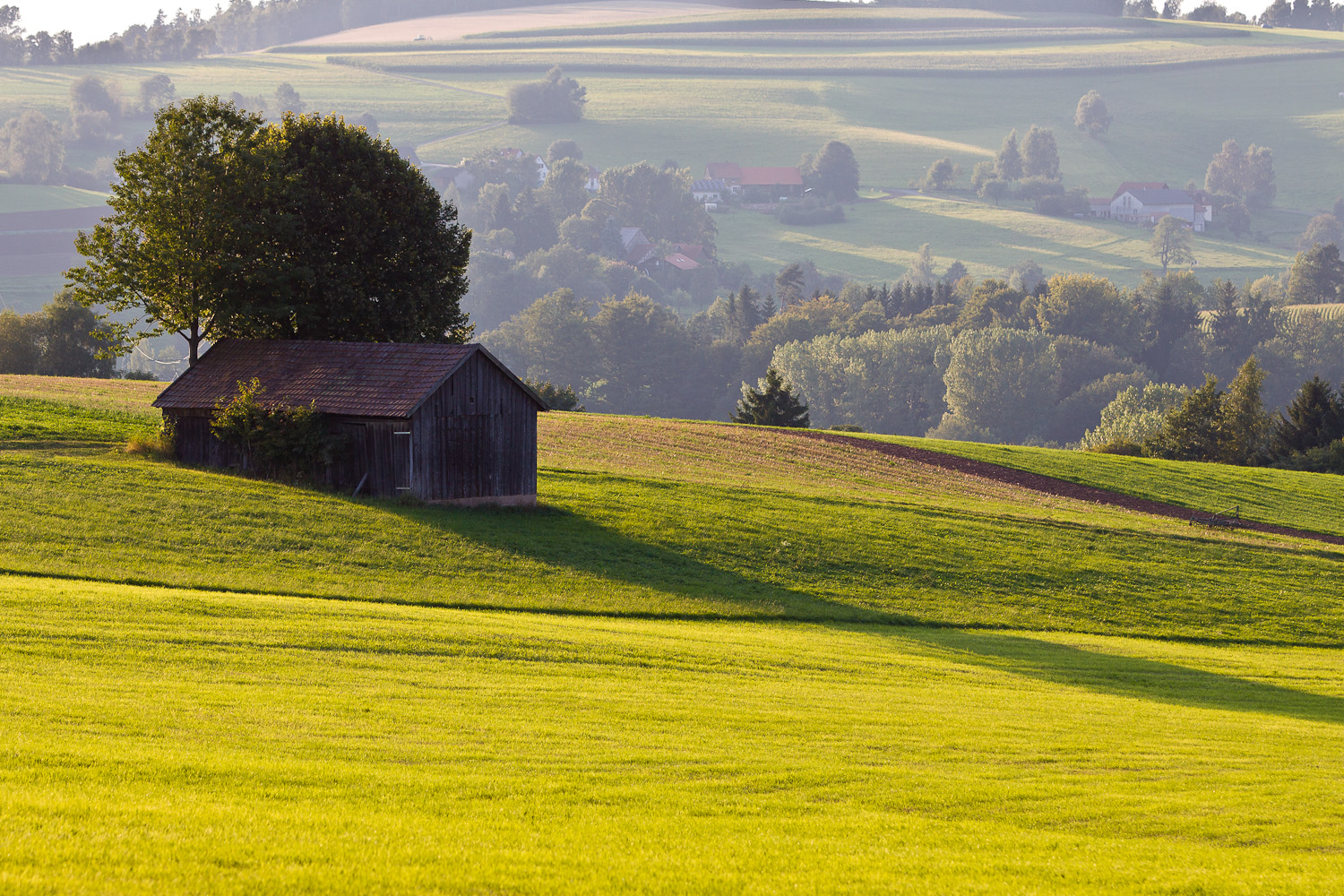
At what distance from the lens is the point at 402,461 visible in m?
35.1

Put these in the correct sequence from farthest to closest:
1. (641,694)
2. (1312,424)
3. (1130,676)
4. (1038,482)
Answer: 1. (1312,424)
2. (1038,482)
3. (1130,676)
4. (641,694)

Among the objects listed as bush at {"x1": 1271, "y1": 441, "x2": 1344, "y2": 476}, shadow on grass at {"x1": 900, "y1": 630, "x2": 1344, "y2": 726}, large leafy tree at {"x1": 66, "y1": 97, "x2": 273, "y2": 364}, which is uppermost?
large leafy tree at {"x1": 66, "y1": 97, "x2": 273, "y2": 364}

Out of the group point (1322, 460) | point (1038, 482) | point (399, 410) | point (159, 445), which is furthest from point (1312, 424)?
point (159, 445)

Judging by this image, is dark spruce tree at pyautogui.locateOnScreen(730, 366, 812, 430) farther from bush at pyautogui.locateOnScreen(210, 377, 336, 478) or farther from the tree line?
the tree line

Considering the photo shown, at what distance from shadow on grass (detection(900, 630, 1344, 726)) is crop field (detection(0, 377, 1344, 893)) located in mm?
156

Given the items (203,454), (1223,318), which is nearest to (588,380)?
(1223,318)

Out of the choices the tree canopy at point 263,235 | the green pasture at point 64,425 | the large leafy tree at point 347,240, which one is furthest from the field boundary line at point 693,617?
the large leafy tree at point 347,240

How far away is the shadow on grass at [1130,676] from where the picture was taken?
22.1 metres

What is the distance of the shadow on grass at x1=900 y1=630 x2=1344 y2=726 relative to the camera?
22.1 metres

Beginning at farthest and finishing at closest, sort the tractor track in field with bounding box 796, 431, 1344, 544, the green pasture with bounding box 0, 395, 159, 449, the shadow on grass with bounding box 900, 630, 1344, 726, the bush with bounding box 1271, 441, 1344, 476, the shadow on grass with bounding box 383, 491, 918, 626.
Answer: the bush with bounding box 1271, 441, 1344, 476, the tractor track in field with bounding box 796, 431, 1344, 544, the green pasture with bounding box 0, 395, 159, 449, the shadow on grass with bounding box 383, 491, 918, 626, the shadow on grass with bounding box 900, 630, 1344, 726

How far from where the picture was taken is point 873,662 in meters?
23.4

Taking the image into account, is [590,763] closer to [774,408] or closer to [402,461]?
[402,461]

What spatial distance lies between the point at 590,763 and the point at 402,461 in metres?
23.2

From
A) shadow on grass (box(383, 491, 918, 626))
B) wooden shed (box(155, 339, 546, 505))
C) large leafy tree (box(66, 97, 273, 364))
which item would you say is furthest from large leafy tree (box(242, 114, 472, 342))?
shadow on grass (box(383, 491, 918, 626))
